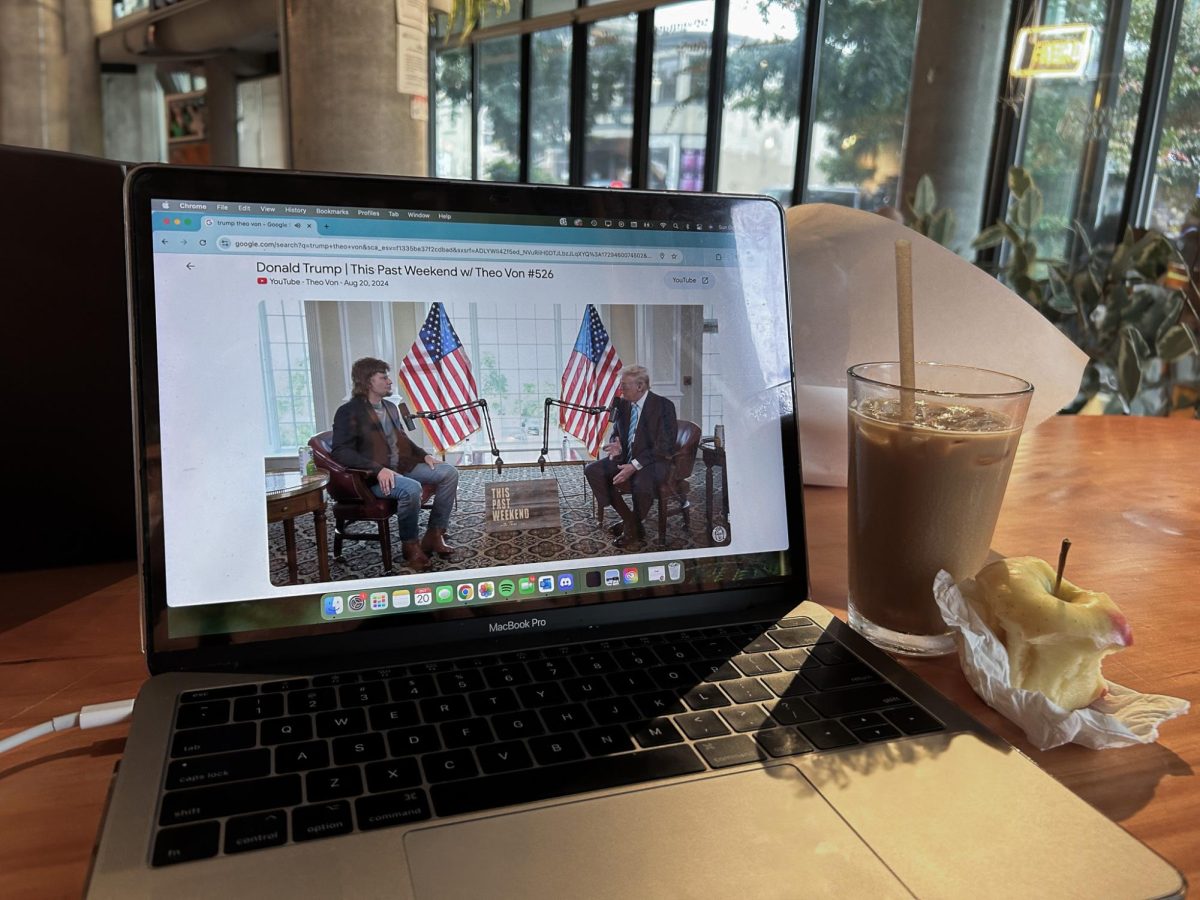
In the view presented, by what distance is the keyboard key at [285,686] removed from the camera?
1.72ft

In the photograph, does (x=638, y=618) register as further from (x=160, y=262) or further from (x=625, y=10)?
(x=625, y=10)

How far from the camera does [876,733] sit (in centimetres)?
51

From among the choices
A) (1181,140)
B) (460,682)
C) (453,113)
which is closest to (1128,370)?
(1181,140)

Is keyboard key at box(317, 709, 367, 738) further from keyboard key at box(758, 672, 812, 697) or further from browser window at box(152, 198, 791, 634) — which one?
keyboard key at box(758, 672, 812, 697)

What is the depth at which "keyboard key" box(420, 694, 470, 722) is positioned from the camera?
0.50 meters

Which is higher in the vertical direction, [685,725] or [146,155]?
[146,155]

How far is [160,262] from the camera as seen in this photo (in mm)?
548

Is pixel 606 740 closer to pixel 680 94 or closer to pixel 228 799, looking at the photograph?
pixel 228 799

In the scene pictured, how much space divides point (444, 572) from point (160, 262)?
27 cm

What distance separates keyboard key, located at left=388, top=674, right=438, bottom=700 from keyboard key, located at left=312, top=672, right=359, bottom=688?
25mm

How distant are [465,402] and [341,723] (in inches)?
9.0

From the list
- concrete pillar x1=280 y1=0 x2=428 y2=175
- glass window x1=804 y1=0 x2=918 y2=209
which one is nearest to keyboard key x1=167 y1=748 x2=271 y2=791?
concrete pillar x1=280 y1=0 x2=428 y2=175

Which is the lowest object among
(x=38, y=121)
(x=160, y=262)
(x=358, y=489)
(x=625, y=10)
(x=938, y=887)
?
(x=938, y=887)

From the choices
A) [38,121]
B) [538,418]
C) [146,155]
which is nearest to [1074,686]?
[538,418]
